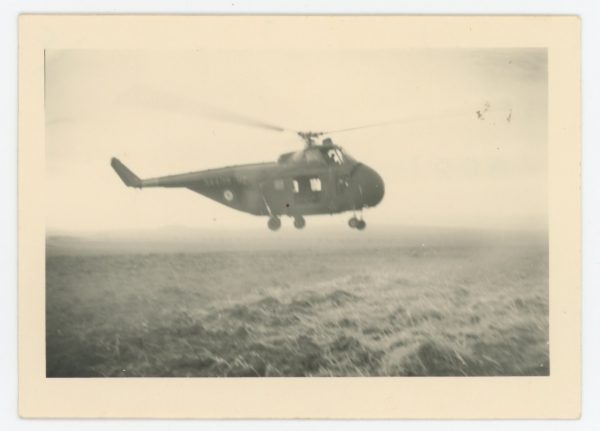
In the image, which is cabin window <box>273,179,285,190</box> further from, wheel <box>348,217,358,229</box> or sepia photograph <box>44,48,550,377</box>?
wheel <box>348,217,358,229</box>

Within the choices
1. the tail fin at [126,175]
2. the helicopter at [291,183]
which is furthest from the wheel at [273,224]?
the tail fin at [126,175]

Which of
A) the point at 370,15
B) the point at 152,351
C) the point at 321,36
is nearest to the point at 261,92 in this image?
the point at 321,36

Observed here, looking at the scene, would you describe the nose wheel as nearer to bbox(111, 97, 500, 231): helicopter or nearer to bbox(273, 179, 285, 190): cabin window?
bbox(111, 97, 500, 231): helicopter

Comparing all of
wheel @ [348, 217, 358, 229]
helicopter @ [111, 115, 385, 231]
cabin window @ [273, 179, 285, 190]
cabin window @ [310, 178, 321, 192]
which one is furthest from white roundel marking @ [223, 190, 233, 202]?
wheel @ [348, 217, 358, 229]

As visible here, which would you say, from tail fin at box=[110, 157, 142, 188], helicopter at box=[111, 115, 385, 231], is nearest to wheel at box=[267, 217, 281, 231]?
helicopter at box=[111, 115, 385, 231]

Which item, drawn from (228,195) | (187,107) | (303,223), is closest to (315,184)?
(303,223)

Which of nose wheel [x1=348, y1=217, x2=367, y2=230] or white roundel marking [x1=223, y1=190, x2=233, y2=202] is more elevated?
white roundel marking [x1=223, y1=190, x2=233, y2=202]
